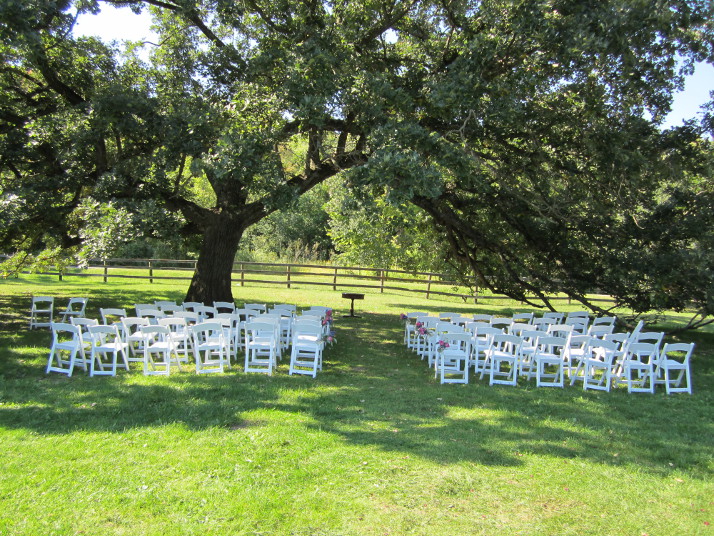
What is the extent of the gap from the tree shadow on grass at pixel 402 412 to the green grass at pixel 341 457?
3 cm

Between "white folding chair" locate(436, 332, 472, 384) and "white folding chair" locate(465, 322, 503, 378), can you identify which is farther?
"white folding chair" locate(465, 322, 503, 378)

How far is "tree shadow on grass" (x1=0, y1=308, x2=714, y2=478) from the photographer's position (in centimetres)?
505

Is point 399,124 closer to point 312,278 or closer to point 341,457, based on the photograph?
point 341,457

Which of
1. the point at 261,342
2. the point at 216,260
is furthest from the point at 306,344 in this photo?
the point at 216,260

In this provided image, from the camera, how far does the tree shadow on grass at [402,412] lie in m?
5.05

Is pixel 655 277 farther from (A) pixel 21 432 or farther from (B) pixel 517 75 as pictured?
(A) pixel 21 432

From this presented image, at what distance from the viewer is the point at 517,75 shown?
922cm

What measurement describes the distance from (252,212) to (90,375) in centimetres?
587

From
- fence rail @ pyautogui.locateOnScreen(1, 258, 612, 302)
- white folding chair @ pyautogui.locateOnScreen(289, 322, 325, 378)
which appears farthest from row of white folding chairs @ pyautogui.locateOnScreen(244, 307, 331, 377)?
fence rail @ pyautogui.locateOnScreen(1, 258, 612, 302)

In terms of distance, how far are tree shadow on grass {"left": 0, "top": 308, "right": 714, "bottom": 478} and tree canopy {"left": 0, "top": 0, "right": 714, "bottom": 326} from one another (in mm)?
3175

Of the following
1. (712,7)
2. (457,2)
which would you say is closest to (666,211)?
(712,7)

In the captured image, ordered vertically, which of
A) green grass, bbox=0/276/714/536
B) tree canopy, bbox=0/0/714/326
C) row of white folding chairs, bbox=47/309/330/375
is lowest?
green grass, bbox=0/276/714/536

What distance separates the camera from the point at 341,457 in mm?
4613

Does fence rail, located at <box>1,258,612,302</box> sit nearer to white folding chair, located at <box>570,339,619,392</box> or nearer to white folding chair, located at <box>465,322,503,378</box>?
white folding chair, located at <box>465,322,503,378</box>
